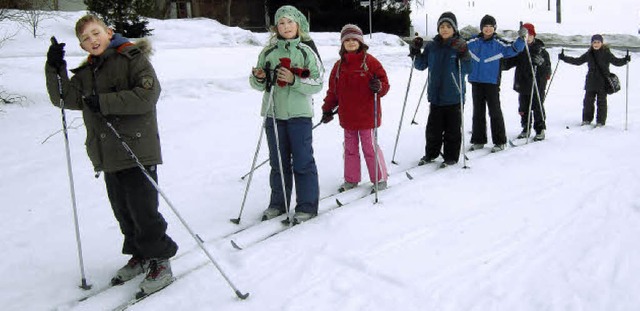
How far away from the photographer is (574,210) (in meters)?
4.57

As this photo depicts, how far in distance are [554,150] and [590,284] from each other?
386 centimetres

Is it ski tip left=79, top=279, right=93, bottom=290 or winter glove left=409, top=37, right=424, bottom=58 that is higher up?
winter glove left=409, top=37, right=424, bottom=58

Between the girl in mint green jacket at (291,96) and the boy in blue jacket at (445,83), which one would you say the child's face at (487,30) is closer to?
the boy in blue jacket at (445,83)

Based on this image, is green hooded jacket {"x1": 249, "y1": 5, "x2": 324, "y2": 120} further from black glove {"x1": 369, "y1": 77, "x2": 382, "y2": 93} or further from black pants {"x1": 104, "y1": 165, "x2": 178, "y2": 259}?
black pants {"x1": 104, "y1": 165, "x2": 178, "y2": 259}

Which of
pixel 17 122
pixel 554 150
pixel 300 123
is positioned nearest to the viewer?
pixel 300 123

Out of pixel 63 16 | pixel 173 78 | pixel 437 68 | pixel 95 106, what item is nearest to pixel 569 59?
pixel 437 68

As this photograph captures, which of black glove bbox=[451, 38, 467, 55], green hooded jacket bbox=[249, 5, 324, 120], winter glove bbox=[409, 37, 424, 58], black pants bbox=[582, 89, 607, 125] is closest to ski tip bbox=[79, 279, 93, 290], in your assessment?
green hooded jacket bbox=[249, 5, 324, 120]

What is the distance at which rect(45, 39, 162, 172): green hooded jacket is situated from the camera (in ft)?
10.7

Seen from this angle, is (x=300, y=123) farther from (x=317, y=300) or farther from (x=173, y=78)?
(x=173, y=78)

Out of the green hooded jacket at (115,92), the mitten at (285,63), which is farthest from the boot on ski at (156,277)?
the mitten at (285,63)

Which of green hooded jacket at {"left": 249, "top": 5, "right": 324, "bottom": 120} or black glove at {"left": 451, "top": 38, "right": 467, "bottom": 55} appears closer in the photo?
green hooded jacket at {"left": 249, "top": 5, "right": 324, "bottom": 120}

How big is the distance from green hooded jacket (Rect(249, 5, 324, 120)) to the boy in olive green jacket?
48.5 inches

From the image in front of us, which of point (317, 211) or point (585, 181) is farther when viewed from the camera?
point (585, 181)

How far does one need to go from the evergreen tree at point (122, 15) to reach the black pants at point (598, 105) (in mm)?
12711
